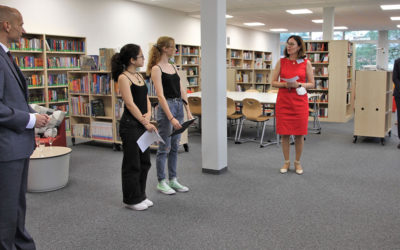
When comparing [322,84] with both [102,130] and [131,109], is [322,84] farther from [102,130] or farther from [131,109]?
[131,109]

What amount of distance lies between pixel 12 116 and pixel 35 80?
6.10 metres

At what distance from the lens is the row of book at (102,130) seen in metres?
6.32

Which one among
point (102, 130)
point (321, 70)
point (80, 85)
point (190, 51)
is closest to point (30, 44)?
point (80, 85)

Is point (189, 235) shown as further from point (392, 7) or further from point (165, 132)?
point (392, 7)

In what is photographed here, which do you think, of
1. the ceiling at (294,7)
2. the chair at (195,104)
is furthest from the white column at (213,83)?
the ceiling at (294,7)

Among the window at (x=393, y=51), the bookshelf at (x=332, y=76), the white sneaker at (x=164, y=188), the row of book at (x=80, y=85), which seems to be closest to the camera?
the white sneaker at (x=164, y=188)

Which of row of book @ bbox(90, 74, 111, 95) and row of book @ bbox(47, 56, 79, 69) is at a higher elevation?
row of book @ bbox(47, 56, 79, 69)

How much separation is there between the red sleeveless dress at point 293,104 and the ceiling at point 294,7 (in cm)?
684

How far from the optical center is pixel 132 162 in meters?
3.34

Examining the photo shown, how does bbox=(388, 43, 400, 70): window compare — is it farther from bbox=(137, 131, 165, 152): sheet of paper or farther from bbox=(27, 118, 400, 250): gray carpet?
bbox=(137, 131, 165, 152): sheet of paper

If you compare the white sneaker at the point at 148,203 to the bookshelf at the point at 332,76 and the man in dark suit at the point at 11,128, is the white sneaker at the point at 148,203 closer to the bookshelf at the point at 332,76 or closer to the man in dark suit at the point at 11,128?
the man in dark suit at the point at 11,128

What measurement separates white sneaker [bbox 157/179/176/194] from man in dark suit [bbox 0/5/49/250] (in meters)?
1.99

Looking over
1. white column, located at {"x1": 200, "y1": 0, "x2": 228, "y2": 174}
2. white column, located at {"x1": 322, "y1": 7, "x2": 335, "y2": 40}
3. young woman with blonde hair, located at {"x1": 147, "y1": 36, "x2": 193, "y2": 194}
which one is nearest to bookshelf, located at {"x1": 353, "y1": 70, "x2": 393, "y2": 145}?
white column, located at {"x1": 200, "y1": 0, "x2": 228, "y2": 174}

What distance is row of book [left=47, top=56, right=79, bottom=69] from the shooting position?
25.5 ft
